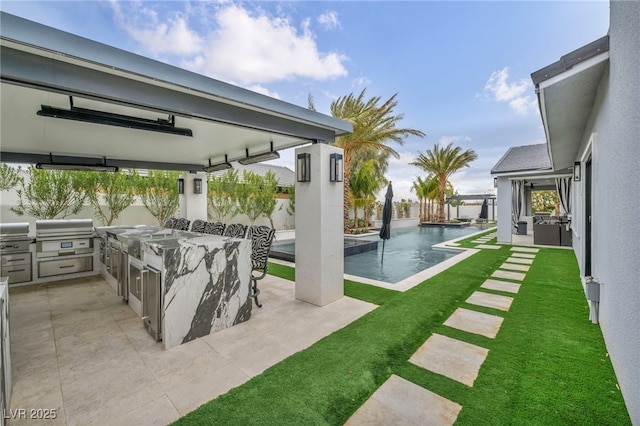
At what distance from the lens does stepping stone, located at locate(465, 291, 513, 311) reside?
4688 millimetres

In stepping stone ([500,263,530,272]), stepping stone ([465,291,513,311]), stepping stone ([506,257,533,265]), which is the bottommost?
stepping stone ([465,291,513,311])

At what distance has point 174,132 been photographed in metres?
4.56

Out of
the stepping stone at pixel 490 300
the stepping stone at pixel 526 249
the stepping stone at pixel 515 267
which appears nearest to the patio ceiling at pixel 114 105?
the stepping stone at pixel 490 300

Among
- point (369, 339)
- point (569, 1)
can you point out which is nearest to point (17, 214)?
point (369, 339)

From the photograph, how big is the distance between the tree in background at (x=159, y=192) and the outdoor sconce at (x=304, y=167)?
9576 millimetres

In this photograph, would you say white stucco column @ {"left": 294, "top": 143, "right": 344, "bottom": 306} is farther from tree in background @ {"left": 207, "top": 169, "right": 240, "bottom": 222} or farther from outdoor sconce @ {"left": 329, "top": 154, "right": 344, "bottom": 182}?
tree in background @ {"left": 207, "top": 169, "right": 240, "bottom": 222}

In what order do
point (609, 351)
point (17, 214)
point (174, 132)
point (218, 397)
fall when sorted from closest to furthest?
point (218, 397)
point (609, 351)
point (174, 132)
point (17, 214)

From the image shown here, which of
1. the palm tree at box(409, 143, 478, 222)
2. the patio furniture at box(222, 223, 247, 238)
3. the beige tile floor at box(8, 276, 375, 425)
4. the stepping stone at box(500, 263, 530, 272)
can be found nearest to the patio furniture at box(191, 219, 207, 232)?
the patio furniture at box(222, 223, 247, 238)

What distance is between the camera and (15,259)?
19.4 ft

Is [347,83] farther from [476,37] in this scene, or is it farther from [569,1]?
[569,1]

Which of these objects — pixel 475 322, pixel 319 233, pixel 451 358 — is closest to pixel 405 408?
pixel 451 358

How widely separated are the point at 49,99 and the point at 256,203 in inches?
467

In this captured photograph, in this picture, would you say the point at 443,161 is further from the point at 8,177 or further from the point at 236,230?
the point at 8,177

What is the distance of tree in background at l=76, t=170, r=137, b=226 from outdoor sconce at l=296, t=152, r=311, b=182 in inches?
377
